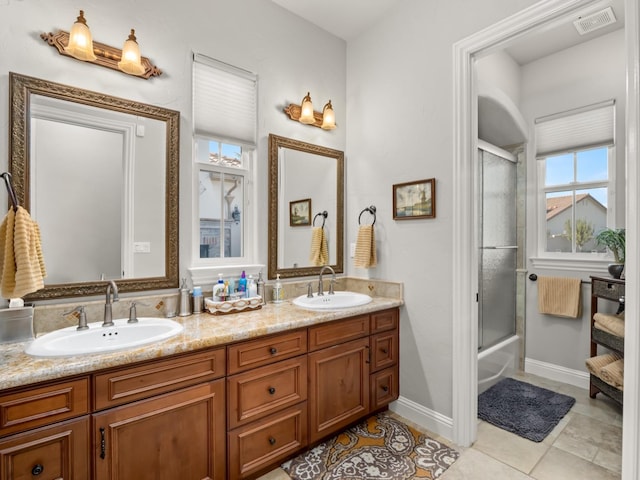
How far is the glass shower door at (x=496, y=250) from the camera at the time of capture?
2.94 metres

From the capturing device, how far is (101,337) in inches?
63.0

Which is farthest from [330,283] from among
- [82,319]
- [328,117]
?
[82,319]

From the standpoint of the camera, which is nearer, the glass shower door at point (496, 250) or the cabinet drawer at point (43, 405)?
the cabinet drawer at point (43, 405)

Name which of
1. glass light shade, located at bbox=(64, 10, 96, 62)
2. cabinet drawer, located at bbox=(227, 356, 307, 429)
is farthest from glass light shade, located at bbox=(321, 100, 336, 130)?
cabinet drawer, located at bbox=(227, 356, 307, 429)

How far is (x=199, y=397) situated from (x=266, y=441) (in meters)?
0.50

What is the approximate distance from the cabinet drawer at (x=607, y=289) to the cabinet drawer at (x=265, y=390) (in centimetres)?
225

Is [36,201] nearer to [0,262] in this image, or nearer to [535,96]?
[0,262]

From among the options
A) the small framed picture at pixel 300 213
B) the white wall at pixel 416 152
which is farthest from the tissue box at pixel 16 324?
the white wall at pixel 416 152

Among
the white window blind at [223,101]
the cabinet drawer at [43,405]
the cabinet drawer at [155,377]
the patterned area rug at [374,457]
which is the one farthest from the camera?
the white window blind at [223,101]

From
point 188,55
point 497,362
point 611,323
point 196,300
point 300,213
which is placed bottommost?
point 497,362

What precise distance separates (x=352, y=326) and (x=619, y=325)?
1.85m

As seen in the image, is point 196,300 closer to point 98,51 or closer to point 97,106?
point 97,106

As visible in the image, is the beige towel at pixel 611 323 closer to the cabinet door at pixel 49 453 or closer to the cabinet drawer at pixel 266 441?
the cabinet drawer at pixel 266 441

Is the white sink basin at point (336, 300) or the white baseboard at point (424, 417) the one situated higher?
the white sink basin at point (336, 300)
